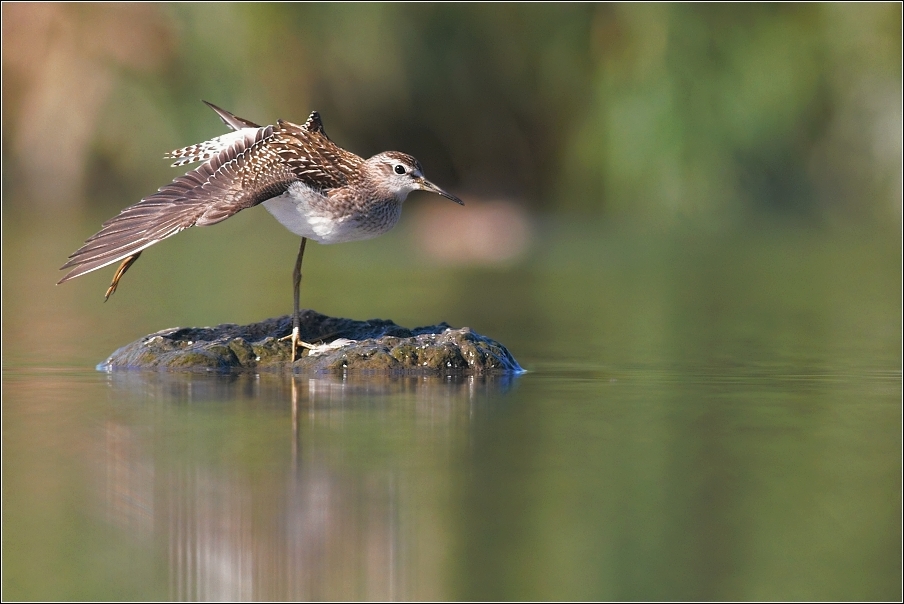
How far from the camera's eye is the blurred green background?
15.9 feet

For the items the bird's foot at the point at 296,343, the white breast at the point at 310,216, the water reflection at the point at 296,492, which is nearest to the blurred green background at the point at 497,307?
the water reflection at the point at 296,492

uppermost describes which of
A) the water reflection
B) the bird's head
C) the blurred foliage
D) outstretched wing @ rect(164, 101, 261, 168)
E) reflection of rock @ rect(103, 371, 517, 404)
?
the blurred foliage

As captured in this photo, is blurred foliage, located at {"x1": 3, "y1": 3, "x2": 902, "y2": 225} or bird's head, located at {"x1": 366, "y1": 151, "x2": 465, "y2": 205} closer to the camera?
bird's head, located at {"x1": 366, "y1": 151, "x2": 465, "y2": 205}

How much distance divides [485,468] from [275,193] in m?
2.66

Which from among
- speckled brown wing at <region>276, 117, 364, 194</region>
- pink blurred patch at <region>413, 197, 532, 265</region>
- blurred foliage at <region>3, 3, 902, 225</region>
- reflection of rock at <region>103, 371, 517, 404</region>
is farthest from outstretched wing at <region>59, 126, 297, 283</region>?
blurred foliage at <region>3, 3, 902, 225</region>

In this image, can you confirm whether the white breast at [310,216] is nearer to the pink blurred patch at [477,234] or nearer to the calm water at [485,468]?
the calm water at [485,468]

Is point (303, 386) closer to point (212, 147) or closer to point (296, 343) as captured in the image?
point (296, 343)

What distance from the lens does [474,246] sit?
1694cm

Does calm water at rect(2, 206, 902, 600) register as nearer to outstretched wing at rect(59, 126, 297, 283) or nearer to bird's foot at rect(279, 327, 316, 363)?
bird's foot at rect(279, 327, 316, 363)

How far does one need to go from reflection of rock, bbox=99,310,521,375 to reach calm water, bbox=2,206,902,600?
208 mm

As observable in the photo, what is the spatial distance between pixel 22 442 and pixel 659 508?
2.82 meters

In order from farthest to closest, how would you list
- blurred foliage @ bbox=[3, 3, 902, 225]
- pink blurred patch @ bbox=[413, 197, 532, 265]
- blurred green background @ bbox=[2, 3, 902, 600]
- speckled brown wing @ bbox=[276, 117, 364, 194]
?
pink blurred patch @ bbox=[413, 197, 532, 265], blurred foliage @ bbox=[3, 3, 902, 225], speckled brown wing @ bbox=[276, 117, 364, 194], blurred green background @ bbox=[2, 3, 902, 600]

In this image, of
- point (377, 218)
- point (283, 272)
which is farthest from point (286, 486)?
point (283, 272)

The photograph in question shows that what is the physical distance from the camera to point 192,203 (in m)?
7.75
